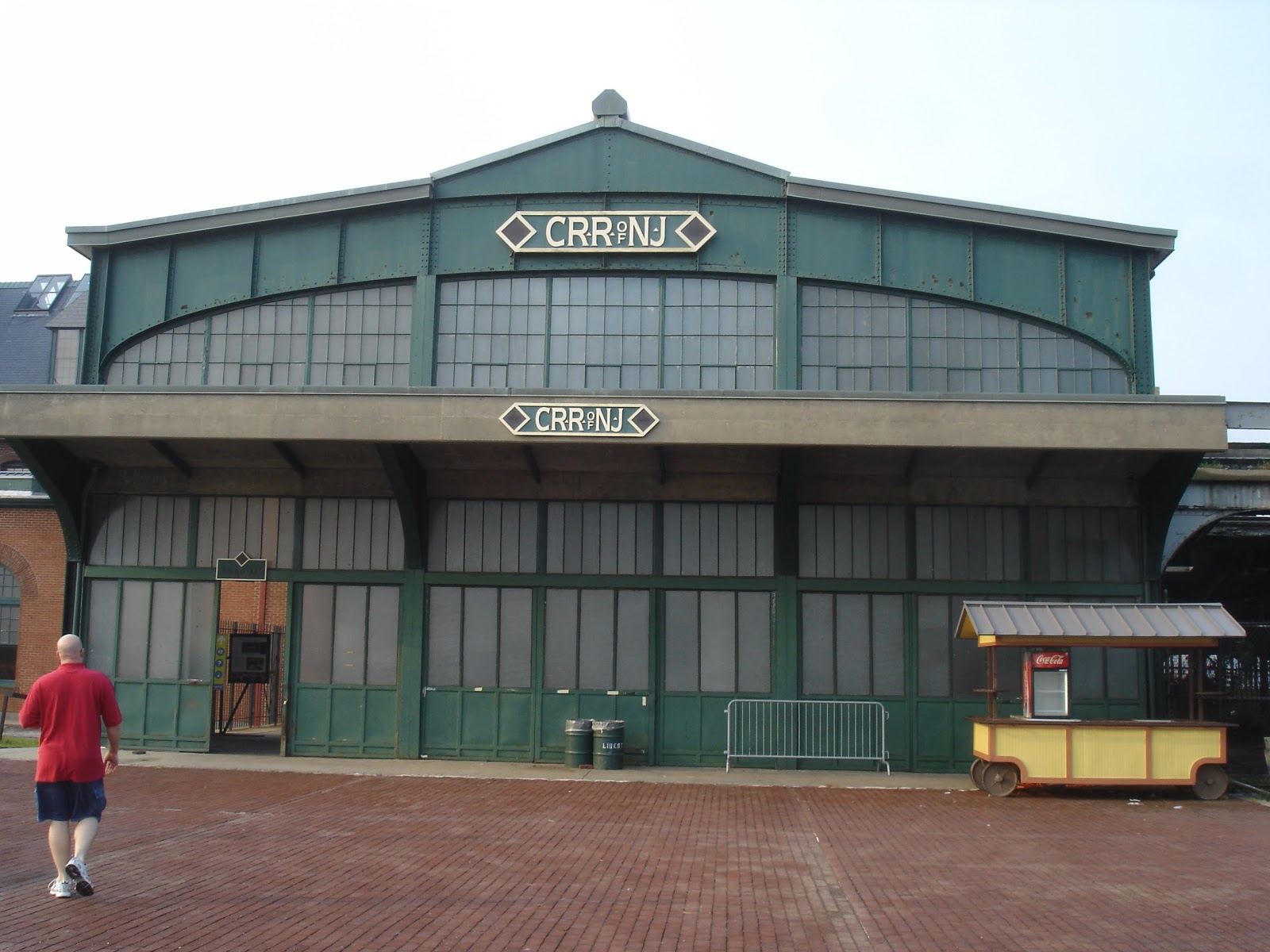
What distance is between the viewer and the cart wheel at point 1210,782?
15750 mm

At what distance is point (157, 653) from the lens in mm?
19906

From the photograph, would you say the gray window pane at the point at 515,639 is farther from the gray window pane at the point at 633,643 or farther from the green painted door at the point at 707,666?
the green painted door at the point at 707,666

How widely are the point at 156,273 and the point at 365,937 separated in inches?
603

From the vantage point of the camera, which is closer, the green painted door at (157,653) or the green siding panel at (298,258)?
the green painted door at (157,653)

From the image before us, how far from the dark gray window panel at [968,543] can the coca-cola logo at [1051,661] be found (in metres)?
2.71

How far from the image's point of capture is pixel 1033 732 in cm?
1589

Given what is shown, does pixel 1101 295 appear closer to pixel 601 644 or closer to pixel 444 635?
pixel 601 644

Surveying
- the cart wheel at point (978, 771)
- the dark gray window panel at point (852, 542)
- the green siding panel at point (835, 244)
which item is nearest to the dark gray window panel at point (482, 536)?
the dark gray window panel at point (852, 542)

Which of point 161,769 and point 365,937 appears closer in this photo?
point 365,937

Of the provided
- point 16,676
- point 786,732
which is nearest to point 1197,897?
point 786,732

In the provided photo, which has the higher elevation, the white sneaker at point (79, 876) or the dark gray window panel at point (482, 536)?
the dark gray window panel at point (482, 536)

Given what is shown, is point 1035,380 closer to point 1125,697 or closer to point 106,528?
point 1125,697

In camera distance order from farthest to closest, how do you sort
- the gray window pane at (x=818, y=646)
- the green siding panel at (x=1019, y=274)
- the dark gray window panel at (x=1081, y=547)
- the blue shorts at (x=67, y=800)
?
1. the green siding panel at (x=1019, y=274)
2. the dark gray window panel at (x=1081, y=547)
3. the gray window pane at (x=818, y=646)
4. the blue shorts at (x=67, y=800)

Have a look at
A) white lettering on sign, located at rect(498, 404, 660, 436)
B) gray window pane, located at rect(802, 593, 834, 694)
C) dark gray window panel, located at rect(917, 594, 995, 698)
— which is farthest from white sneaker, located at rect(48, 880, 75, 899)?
dark gray window panel, located at rect(917, 594, 995, 698)
